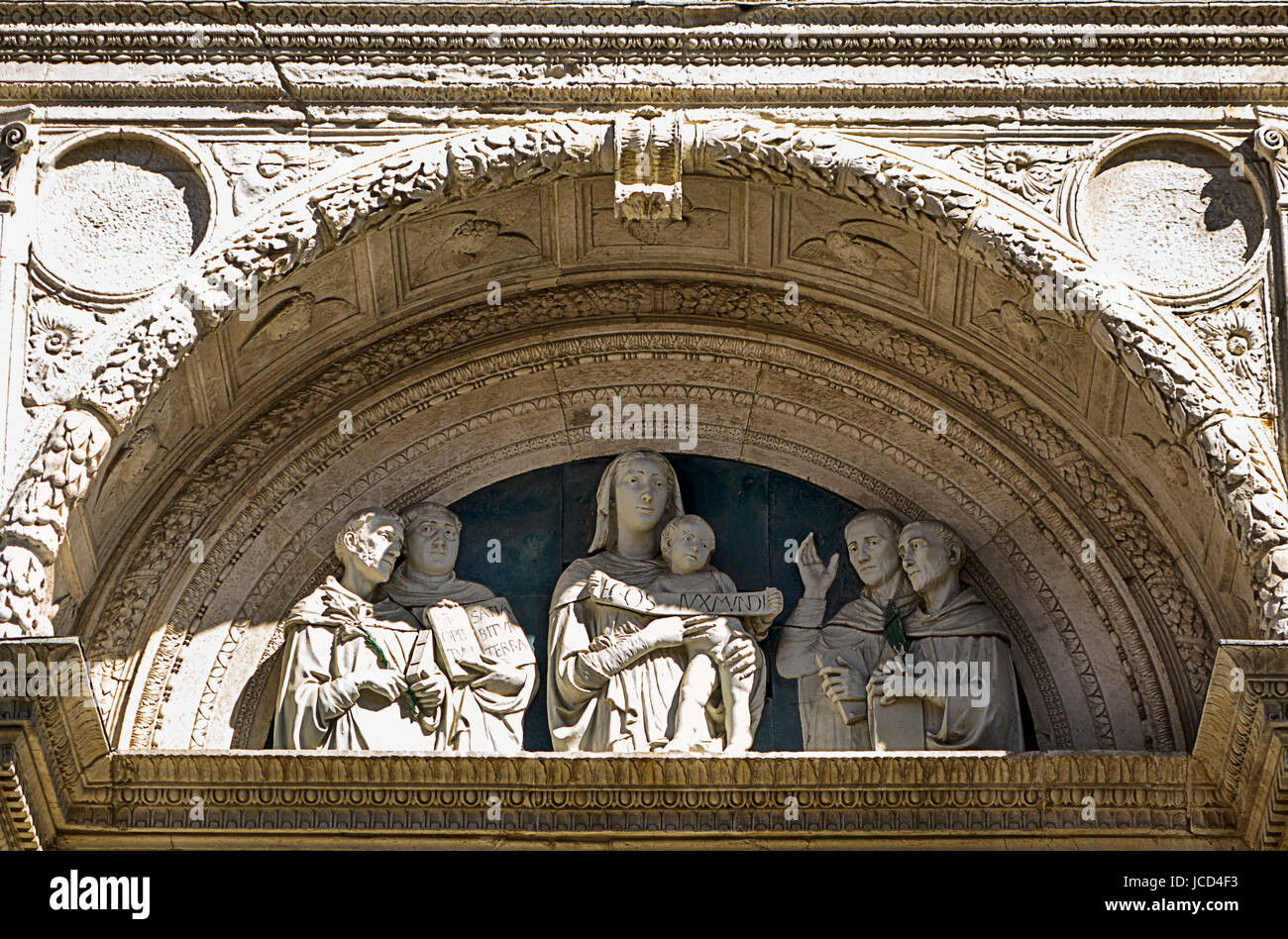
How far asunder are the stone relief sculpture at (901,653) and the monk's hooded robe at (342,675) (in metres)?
1.61

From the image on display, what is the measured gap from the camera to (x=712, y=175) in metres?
11.0

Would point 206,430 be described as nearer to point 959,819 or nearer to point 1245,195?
point 959,819

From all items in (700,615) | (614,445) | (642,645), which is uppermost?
(614,445)

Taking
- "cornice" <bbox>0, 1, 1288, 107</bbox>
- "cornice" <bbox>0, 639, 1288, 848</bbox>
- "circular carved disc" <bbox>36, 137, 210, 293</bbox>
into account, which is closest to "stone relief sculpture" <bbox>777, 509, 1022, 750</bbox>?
"cornice" <bbox>0, 639, 1288, 848</bbox>

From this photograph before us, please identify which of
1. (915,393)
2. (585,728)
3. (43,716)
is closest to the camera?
(43,716)

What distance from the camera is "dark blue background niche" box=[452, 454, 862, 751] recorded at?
11250mm

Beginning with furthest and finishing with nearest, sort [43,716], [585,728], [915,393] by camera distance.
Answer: [915,393], [585,728], [43,716]

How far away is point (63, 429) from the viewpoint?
33.5 ft

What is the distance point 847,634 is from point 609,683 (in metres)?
1.05

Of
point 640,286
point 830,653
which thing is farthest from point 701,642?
point 640,286

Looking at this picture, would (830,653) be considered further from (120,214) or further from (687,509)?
(120,214)

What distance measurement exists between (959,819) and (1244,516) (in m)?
1.63

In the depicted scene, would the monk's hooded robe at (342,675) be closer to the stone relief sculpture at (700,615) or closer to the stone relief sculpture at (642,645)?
the stone relief sculpture at (642,645)

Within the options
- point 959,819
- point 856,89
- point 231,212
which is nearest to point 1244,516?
point 959,819
